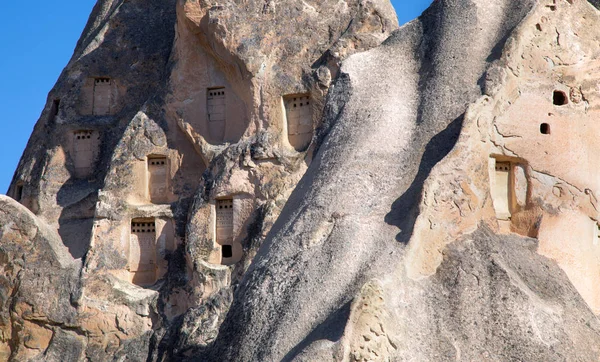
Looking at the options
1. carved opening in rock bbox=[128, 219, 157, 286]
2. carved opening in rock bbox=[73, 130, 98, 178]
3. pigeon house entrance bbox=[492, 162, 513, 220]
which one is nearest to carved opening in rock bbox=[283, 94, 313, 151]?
carved opening in rock bbox=[128, 219, 157, 286]

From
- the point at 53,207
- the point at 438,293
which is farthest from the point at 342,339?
the point at 53,207

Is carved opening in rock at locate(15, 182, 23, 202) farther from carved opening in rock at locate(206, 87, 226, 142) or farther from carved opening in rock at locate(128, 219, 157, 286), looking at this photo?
carved opening in rock at locate(206, 87, 226, 142)

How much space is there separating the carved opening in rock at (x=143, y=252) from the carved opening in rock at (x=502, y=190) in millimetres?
12821

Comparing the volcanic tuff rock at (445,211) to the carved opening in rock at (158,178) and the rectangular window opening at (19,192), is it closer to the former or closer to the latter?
the carved opening in rock at (158,178)

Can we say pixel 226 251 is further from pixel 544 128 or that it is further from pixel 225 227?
pixel 544 128

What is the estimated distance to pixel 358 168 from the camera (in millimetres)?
10242

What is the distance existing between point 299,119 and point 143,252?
12.3 feet

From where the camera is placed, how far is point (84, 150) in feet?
82.9

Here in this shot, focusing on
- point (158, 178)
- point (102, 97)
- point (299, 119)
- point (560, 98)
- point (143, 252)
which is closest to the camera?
point (560, 98)

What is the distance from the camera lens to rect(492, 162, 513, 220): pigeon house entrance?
34.3 feet

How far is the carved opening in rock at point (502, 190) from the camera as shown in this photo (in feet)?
34.3

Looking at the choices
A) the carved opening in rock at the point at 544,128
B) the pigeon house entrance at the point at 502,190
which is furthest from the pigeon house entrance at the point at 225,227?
the carved opening in rock at the point at 544,128

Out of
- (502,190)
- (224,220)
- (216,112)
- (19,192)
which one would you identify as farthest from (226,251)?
(502,190)

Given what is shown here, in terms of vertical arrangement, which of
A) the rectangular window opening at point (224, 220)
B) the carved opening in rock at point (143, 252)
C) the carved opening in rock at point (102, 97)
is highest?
the carved opening in rock at point (102, 97)
